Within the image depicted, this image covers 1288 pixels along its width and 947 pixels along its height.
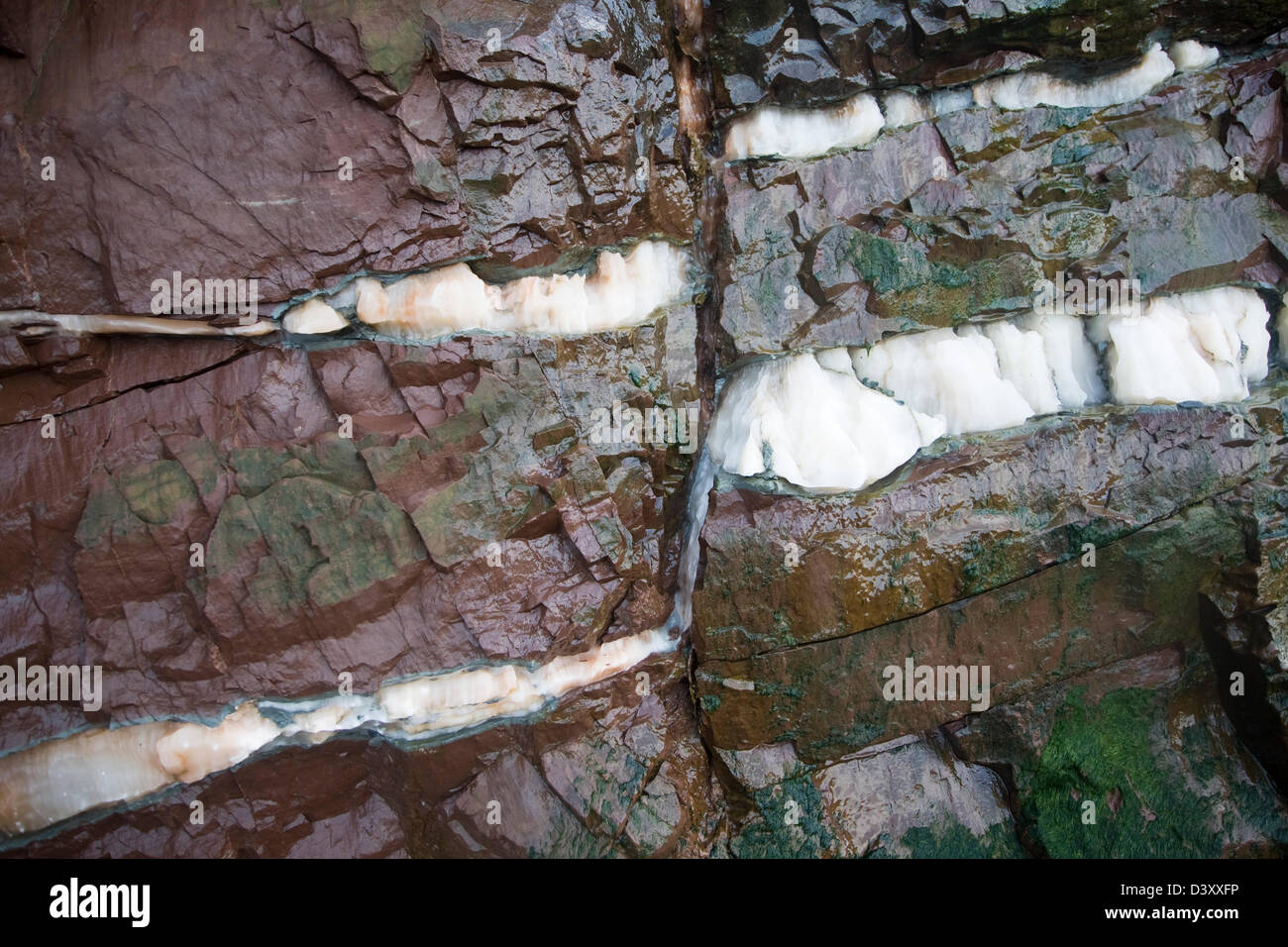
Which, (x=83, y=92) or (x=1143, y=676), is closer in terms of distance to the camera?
(x=83, y=92)

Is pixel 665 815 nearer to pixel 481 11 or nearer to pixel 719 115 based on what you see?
pixel 719 115

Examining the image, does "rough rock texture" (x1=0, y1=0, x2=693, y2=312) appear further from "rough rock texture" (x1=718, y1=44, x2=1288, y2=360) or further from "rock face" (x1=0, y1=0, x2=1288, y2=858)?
"rough rock texture" (x1=718, y1=44, x2=1288, y2=360)

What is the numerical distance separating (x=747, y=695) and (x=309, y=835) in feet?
7.56

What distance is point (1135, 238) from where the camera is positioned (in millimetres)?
4492

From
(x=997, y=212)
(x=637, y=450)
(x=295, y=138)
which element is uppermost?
(x=295, y=138)

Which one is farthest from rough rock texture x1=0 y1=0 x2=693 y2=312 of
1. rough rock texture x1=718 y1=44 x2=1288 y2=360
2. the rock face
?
rough rock texture x1=718 y1=44 x2=1288 y2=360

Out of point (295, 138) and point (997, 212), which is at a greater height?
point (295, 138)

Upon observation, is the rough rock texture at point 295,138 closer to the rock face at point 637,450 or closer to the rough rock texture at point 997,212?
the rock face at point 637,450

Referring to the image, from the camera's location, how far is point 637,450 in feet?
14.6

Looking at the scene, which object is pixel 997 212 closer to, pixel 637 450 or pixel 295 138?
pixel 637 450

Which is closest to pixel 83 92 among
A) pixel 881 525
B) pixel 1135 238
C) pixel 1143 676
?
pixel 881 525

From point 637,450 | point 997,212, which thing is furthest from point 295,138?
point 997,212

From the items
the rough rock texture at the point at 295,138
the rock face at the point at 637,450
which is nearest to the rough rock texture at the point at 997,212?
the rock face at the point at 637,450

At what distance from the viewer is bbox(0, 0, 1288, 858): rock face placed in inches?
154
